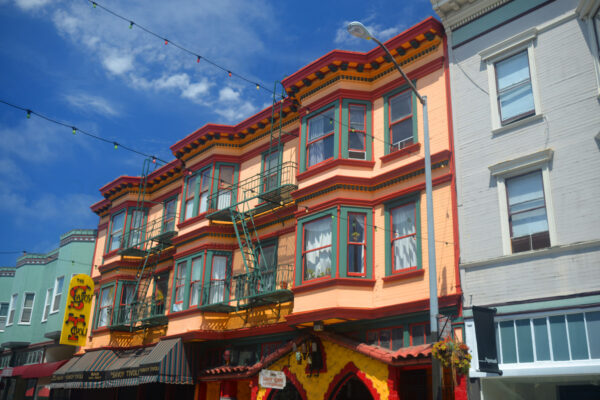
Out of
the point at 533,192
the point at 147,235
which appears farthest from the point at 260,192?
the point at 533,192

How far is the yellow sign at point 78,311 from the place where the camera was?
95.4 feet

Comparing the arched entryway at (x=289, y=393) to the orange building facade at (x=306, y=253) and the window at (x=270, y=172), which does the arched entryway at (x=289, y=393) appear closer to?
the orange building facade at (x=306, y=253)

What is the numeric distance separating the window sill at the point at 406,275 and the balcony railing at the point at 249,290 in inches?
150

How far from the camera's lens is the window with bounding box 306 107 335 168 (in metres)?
20.1

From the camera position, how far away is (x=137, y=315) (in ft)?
89.0

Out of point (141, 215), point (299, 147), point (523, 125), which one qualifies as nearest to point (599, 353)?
point (523, 125)

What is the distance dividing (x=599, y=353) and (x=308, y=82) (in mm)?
12951

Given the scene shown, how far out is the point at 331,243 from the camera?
60.3 feet

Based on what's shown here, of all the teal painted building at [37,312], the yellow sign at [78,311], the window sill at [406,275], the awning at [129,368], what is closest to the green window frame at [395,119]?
the window sill at [406,275]

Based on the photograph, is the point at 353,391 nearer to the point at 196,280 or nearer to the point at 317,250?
the point at 317,250

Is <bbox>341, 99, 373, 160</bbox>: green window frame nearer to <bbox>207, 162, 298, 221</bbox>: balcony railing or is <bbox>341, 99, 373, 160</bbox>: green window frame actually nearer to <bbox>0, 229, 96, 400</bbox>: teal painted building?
<bbox>207, 162, 298, 221</bbox>: balcony railing

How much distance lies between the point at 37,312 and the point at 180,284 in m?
16.0

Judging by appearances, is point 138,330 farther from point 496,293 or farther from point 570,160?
point 570,160

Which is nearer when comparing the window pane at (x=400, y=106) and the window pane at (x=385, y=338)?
the window pane at (x=385, y=338)
